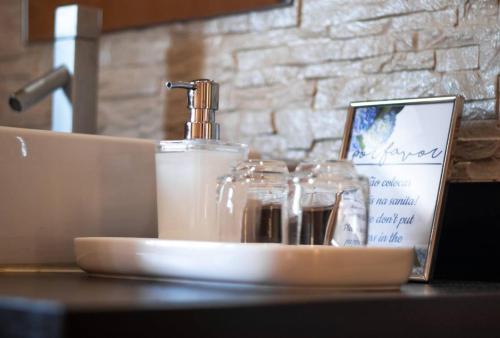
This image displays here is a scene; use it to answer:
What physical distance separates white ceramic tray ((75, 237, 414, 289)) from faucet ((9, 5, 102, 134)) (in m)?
0.58

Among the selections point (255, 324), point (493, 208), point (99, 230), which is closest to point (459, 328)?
point (255, 324)

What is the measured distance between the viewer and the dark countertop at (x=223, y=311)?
436mm

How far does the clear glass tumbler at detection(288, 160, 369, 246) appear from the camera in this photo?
0.76m

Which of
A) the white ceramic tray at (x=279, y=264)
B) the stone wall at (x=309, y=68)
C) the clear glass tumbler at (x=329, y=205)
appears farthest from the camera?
the stone wall at (x=309, y=68)

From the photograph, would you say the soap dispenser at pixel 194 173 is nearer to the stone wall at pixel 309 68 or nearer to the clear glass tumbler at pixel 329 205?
the clear glass tumbler at pixel 329 205

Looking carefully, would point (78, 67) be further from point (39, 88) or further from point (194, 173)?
point (194, 173)

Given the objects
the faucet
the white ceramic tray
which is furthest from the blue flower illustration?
the faucet

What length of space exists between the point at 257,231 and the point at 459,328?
0.23 meters

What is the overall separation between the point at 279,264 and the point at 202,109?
28 cm

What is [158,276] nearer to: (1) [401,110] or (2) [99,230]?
(2) [99,230]

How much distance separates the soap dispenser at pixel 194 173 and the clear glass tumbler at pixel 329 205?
0.31ft

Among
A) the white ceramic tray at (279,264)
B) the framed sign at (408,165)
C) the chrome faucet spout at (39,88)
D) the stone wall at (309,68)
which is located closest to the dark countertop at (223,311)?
the white ceramic tray at (279,264)

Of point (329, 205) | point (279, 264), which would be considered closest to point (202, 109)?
point (329, 205)

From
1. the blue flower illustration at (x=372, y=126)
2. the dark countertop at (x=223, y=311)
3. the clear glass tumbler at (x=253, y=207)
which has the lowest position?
the dark countertop at (x=223, y=311)
